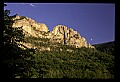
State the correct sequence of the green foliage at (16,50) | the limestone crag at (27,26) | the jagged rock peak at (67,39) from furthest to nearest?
the jagged rock peak at (67,39) → the limestone crag at (27,26) → the green foliage at (16,50)

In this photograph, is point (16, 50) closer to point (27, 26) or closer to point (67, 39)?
point (27, 26)

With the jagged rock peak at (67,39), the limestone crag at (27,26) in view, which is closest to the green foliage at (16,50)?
the limestone crag at (27,26)

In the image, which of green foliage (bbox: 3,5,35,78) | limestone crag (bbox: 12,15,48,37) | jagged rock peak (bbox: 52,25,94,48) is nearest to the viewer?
green foliage (bbox: 3,5,35,78)

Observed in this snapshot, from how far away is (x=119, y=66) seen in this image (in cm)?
189

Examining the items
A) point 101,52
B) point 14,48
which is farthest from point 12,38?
point 101,52

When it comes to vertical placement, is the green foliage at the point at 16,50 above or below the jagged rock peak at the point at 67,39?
below

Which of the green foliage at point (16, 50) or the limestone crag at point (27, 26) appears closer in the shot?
the green foliage at point (16, 50)

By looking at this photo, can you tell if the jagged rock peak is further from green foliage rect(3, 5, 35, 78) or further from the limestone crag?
green foliage rect(3, 5, 35, 78)

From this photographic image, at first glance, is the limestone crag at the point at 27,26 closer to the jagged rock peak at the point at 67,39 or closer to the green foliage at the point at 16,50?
the green foliage at the point at 16,50

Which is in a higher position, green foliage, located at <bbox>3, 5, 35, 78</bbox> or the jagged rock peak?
the jagged rock peak

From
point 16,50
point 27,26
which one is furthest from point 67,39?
point 16,50

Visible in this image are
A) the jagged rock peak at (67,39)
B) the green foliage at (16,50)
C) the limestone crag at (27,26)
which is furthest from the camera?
the jagged rock peak at (67,39)

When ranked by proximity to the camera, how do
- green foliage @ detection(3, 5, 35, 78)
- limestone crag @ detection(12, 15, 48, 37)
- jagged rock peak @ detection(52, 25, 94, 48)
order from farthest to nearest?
jagged rock peak @ detection(52, 25, 94, 48)
limestone crag @ detection(12, 15, 48, 37)
green foliage @ detection(3, 5, 35, 78)

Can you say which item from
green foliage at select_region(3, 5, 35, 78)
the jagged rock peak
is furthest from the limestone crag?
the jagged rock peak
